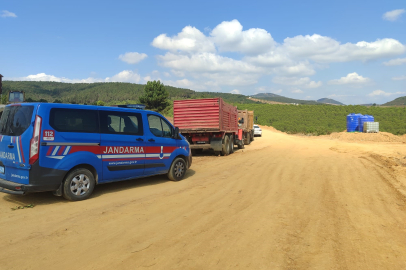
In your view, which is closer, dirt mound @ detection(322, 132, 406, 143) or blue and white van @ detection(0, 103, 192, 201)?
blue and white van @ detection(0, 103, 192, 201)

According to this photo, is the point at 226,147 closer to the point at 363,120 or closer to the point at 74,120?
the point at 74,120

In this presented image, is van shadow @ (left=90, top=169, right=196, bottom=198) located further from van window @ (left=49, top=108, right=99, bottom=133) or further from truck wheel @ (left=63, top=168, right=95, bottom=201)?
van window @ (left=49, top=108, right=99, bottom=133)

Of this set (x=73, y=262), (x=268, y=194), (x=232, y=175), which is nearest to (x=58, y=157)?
(x=73, y=262)

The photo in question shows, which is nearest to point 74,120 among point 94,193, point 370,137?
point 94,193

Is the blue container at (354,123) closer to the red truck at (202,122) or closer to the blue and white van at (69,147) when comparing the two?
the red truck at (202,122)

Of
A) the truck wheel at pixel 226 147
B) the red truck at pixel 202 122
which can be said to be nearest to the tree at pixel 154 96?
the truck wheel at pixel 226 147

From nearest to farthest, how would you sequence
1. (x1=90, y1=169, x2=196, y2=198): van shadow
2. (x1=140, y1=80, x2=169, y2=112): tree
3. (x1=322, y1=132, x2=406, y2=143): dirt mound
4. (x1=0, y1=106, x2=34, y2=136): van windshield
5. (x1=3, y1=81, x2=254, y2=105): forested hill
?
(x1=0, y1=106, x2=34, y2=136): van windshield
(x1=90, y1=169, x2=196, y2=198): van shadow
(x1=322, y1=132, x2=406, y2=143): dirt mound
(x1=140, y1=80, x2=169, y2=112): tree
(x1=3, y1=81, x2=254, y2=105): forested hill

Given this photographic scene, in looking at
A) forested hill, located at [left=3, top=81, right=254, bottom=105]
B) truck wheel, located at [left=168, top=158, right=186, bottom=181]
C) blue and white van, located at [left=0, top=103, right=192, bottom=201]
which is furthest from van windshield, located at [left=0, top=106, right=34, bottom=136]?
forested hill, located at [left=3, top=81, right=254, bottom=105]

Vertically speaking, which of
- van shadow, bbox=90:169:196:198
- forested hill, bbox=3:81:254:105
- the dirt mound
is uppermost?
forested hill, bbox=3:81:254:105

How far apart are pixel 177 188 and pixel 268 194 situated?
7.22 feet

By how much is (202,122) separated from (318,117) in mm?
50674

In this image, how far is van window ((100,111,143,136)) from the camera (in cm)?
668

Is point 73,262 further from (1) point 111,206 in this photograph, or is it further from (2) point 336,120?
(2) point 336,120

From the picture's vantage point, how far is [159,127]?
8.10 meters
